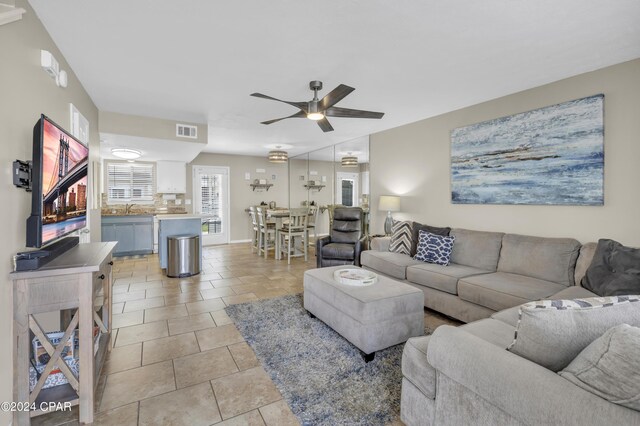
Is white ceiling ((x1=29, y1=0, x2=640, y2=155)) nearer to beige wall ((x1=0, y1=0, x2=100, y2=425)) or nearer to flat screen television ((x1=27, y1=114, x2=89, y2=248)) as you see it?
beige wall ((x1=0, y1=0, x2=100, y2=425))

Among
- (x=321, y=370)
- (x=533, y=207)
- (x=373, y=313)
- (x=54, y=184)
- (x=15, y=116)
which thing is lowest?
(x=321, y=370)

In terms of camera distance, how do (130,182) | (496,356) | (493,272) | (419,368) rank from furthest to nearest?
(130,182) < (493,272) < (419,368) < (496,356)

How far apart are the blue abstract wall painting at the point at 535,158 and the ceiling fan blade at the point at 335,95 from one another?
2.03 meters

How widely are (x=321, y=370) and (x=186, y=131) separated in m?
4.13

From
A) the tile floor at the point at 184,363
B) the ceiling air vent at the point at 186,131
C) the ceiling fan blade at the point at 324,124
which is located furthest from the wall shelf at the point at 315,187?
the ceiling fan blade at the point at 324,124

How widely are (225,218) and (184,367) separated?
6158mm

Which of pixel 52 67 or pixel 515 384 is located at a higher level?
pixel 52 67

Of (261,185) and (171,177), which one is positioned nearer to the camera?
A: (171,177)

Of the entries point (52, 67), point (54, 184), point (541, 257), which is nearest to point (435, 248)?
point (541, 257)

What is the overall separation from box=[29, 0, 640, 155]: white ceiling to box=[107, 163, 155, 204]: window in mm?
3468

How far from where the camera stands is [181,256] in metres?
4.67

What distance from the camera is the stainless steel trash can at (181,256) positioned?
4645mm

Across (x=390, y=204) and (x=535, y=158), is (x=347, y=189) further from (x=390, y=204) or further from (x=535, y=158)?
(x=535, y=158)

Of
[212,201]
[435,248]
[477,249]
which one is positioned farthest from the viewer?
[212,201]
